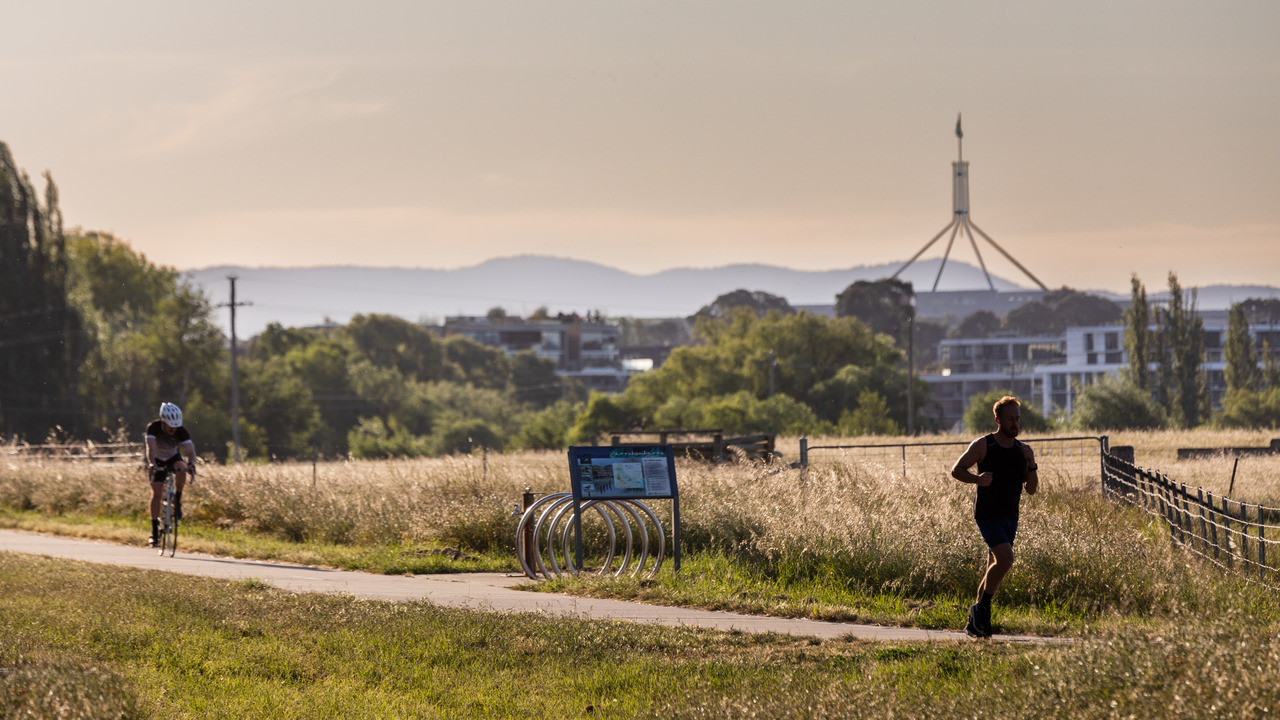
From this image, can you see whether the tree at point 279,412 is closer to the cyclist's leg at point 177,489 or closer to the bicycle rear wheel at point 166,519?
the bicycle rear wheel at point 166,519

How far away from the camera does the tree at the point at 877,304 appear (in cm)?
17988

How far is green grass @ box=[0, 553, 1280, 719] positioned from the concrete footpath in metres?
0.65

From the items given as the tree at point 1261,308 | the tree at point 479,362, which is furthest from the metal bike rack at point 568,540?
the tree at point 1261,308

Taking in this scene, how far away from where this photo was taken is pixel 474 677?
8742mm

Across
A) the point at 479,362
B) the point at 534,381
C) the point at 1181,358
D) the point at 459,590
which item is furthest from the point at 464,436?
the point at 459,590

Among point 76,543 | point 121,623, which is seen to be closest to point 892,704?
point 121,623

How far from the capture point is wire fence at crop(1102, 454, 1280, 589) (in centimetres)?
1253

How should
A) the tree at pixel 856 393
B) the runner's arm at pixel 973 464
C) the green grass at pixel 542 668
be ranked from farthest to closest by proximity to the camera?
1. the tree at pixel 856 393
2. the runner's arm at pixel 973 464
3. the green grass at pixel 542 668

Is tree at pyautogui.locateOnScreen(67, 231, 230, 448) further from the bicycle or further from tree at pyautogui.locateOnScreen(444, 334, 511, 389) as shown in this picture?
the bicycle

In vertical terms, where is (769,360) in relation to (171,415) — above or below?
above

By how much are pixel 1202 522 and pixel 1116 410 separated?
58954 millimetres

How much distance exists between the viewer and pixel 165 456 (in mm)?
17375

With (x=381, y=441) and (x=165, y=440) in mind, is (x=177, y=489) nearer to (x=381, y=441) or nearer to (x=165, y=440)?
(x=165, y=440)

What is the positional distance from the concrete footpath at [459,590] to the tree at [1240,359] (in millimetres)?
96648
